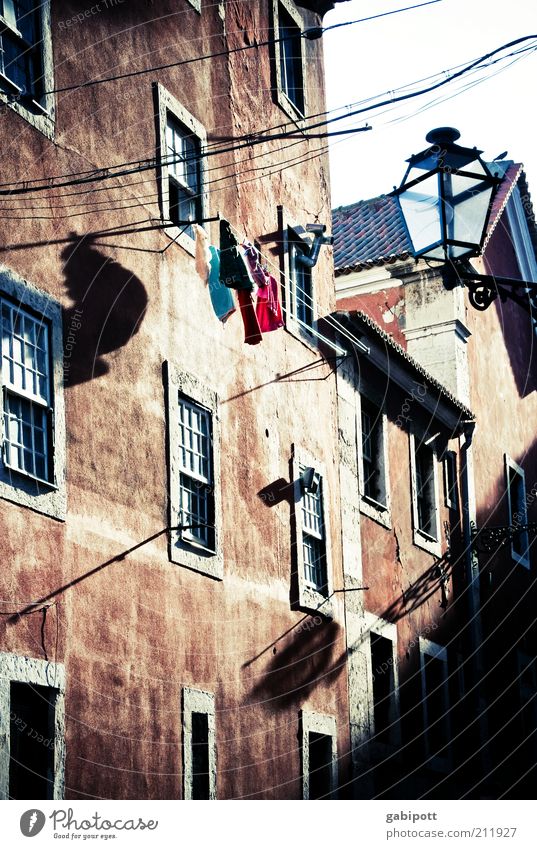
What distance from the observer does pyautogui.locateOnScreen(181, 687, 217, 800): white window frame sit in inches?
535

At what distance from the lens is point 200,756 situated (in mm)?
14000

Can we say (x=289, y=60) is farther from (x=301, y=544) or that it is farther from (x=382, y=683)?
(x=382, y=683)

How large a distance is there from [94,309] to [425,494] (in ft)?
30.8

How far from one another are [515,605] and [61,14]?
551 inches

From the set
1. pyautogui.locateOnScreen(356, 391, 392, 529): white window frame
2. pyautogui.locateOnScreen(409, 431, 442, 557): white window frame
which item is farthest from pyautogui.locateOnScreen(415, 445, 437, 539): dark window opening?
pyautogui.locateOnScreen(356, 391, 392, 529): white window frame

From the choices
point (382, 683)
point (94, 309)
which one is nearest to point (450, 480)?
point (382, 683)

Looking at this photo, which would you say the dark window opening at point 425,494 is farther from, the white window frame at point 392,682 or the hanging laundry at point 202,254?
the hanging laundry at point 202,254

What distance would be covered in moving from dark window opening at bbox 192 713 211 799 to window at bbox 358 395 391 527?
6017mm

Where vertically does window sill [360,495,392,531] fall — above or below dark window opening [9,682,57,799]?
above

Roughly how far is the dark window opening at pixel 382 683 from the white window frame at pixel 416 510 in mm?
2058

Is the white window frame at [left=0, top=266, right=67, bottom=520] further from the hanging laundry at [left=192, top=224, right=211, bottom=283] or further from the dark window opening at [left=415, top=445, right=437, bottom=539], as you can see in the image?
the dark window opening at [left=415, top=445, right=437, bottom=539]

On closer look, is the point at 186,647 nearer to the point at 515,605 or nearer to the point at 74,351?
the point at 74,351

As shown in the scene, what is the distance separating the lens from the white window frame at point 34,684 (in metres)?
11.0

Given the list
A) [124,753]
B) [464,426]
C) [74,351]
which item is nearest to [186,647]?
[124,753]
